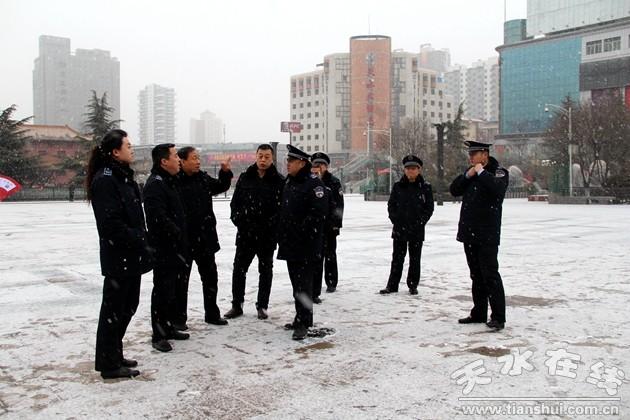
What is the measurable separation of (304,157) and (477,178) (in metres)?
1.72

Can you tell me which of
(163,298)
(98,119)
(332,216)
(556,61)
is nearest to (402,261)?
(332,216)

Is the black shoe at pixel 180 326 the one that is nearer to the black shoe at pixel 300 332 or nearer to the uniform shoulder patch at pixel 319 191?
the black shoe at pixel 300 332

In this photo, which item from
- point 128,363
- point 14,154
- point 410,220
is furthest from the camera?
point 14,154

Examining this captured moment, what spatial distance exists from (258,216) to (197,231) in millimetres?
637

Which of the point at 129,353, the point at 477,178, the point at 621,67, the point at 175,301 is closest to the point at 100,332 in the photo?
the point at 129,353

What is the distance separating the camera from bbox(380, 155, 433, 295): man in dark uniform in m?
7.43

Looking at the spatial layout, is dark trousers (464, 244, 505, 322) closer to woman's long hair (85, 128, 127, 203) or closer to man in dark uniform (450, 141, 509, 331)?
man in dark uniform (450, 141, 509, 331)

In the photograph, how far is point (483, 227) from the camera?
564 cm

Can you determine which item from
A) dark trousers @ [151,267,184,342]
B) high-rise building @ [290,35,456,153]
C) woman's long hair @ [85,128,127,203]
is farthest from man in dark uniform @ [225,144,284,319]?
high-rise building @ [290,35,456,153]

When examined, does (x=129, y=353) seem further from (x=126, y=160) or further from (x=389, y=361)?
(x=389, y=361)

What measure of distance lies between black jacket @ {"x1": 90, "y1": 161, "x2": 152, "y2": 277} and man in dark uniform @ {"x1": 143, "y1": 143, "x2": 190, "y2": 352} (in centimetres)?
55

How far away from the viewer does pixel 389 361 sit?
4.57 metres

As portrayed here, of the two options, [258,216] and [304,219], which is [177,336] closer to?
[258,216]

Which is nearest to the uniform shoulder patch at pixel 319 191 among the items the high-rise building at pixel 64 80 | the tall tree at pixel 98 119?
the tall tree at pixel 98 119
